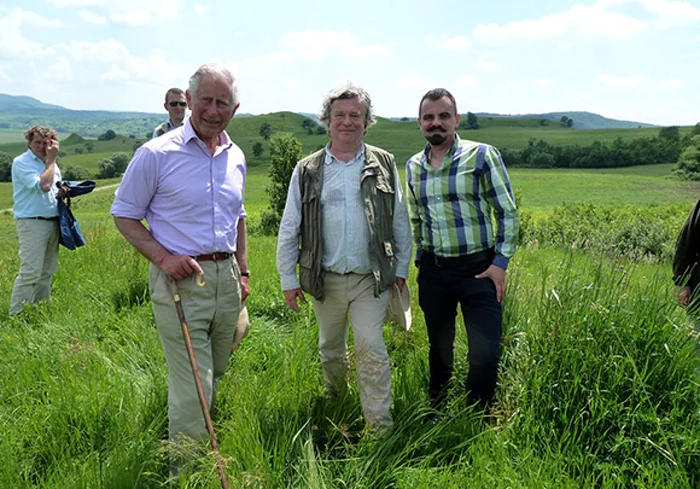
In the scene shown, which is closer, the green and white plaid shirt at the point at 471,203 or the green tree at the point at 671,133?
the green and white plaid shirt at the point at 471,203

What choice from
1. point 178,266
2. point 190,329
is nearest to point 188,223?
point 178,266

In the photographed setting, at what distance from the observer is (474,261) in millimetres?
3461

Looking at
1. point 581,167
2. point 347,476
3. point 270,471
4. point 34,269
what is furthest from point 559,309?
point 581,167

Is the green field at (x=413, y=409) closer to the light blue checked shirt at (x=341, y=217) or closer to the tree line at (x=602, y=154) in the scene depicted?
the light blue checked shirt at (x=341, y=217)

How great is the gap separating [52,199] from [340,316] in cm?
452

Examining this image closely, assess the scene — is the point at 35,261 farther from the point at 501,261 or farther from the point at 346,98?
the point at 501,261

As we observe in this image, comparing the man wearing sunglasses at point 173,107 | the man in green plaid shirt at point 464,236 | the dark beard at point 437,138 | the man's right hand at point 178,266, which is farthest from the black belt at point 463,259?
the man wearing sunglasses at point 173,107

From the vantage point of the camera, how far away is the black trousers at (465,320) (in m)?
3.31

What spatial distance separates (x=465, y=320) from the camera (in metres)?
3.46

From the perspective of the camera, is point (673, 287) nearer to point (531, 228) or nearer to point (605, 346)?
point (605, 346)

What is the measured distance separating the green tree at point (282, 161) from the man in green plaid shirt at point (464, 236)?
26521 mm

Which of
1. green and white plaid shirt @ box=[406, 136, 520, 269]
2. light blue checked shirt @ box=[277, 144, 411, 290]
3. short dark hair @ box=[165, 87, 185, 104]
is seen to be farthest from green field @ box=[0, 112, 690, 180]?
light blue checked shirt @ box=[277, 144, 411, 290]

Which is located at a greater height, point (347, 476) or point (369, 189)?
point (369, 189)

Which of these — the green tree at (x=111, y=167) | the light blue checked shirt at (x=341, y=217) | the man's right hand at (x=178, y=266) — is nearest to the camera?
the man's right hand at (x=178, y=266)
